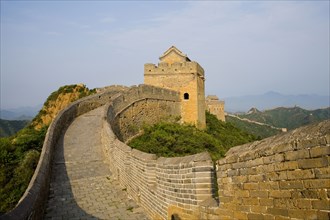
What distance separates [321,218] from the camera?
8.45ft

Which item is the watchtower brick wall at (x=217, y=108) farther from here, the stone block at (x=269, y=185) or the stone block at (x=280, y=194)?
the stone block at (x=280, y=194)

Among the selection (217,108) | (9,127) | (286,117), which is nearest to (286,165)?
(217,108)

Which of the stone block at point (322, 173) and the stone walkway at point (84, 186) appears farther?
the stone walkway at point (84, 186)

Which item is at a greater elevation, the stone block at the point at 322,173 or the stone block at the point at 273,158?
the stone block at the point at 273,158

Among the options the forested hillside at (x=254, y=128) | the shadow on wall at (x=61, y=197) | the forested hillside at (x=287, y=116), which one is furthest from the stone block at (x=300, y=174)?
the forested hillside at (x=287, y=116)

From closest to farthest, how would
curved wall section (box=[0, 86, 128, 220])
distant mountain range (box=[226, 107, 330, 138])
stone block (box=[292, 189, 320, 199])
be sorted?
stone block (box=[292, 189, 320, 199]) → curved wall section (box=[0, 86, 128, 220]) → distant mountain range (box=[226, 107, 330, 138])

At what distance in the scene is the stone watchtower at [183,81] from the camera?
24.2 metres

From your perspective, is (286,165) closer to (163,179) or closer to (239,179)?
(239,179)

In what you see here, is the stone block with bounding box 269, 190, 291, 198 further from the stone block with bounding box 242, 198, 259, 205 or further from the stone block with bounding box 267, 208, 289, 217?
the stone block with bounding box 242, 198, 259, 205

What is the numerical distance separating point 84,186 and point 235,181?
6127 millimetres

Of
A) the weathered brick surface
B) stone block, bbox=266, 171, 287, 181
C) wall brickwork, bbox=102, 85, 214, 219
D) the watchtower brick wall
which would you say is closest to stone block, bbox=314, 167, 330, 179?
the weathered brick surface

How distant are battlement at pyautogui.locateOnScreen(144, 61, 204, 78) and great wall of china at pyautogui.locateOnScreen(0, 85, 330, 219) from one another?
50.3 feet

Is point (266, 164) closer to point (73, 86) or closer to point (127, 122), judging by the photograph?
point (127, 122)

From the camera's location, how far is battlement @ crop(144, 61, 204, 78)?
24125 millimetres
